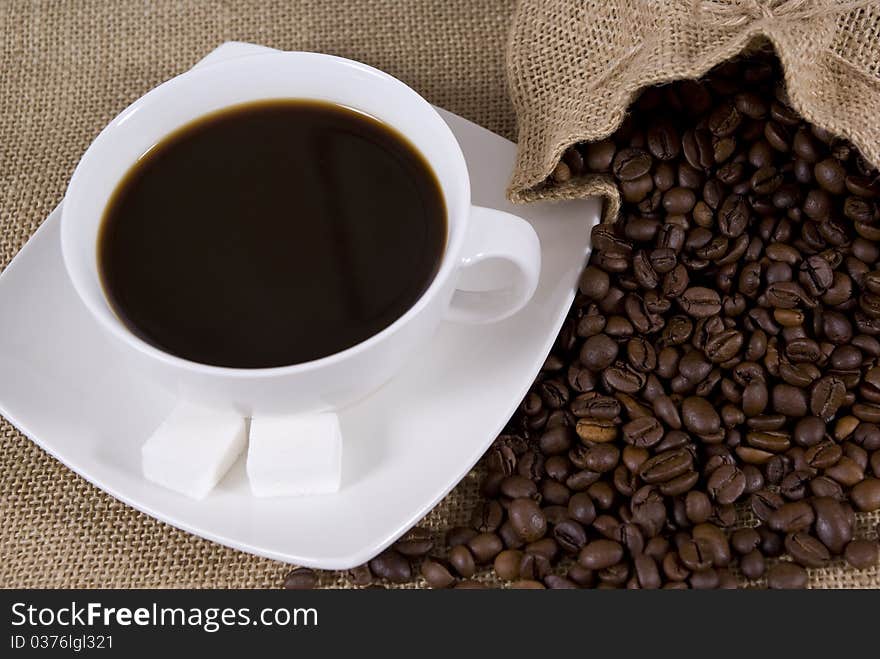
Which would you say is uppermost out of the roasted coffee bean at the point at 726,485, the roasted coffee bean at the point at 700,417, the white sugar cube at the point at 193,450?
the white sugar cube at the point at 193,450

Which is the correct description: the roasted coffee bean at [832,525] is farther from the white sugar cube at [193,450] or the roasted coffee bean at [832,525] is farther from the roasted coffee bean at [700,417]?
the white sugar cube at [193,450]

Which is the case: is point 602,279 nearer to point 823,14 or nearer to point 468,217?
point 468,217

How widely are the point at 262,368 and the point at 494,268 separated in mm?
384

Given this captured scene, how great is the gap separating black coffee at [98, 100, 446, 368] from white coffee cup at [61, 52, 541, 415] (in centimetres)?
3

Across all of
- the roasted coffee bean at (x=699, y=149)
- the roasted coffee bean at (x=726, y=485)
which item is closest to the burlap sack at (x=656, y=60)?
the roasted coffee bean at (x=699, y=149)

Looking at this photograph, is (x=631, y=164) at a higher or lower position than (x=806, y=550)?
higher

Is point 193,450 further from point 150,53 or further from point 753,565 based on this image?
point 150,53

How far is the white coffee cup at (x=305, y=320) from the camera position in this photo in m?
1.37

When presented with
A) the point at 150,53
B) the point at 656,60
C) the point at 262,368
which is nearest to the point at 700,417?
the point at 656,60

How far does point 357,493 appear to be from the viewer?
151 centimetres

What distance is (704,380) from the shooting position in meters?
1.66

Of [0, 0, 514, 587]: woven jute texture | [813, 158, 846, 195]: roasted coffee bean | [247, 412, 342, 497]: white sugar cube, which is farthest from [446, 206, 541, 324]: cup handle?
[0, 0, 514, 587]: woven jute texture

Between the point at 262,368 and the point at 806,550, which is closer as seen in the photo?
the point at 262,368

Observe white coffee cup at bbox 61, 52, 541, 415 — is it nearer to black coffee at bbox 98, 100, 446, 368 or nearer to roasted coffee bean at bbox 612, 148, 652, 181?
black coffee at bbox 98, 100, 446, 368
